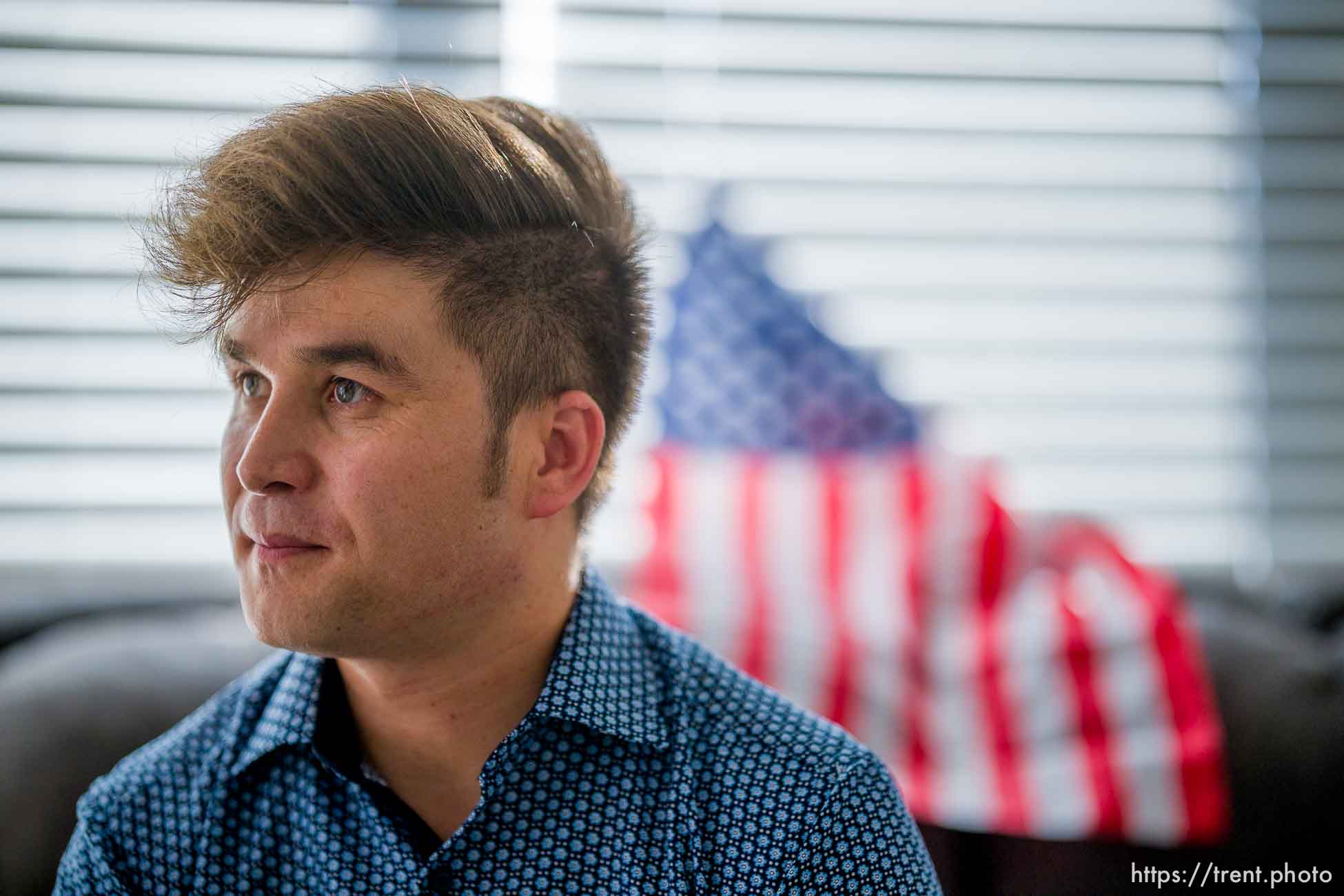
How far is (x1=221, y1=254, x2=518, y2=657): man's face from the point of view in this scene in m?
0.93

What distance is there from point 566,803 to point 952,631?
0.77 metres

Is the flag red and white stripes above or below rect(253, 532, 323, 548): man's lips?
below

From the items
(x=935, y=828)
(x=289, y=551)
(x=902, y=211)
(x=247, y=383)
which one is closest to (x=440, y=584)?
(x=289, y=551)

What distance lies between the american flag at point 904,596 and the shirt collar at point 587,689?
530mm

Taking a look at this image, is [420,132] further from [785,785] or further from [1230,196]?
[1230,196]

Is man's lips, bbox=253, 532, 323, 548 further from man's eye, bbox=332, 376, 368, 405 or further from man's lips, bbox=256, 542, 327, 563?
man's eye, bbox=332, 376, 368, 405

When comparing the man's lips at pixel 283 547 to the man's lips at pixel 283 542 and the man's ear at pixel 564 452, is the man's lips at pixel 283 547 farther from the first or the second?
the man's ear at pixel 564 452

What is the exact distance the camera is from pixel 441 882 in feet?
3.24

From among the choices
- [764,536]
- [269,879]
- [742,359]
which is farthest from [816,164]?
[269,879]

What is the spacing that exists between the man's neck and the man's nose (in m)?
0.18

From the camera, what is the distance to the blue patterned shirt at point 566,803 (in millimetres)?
975

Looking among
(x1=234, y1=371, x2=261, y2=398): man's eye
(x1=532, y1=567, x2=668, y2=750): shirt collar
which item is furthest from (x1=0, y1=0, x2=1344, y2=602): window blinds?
(x1=234, y1=371, x2=261, y2=398): man's eye

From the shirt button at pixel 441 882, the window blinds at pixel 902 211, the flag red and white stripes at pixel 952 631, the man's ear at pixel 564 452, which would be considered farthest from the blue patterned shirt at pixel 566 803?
the window blinds at pixel 902 211

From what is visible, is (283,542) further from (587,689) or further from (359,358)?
(587,689)
